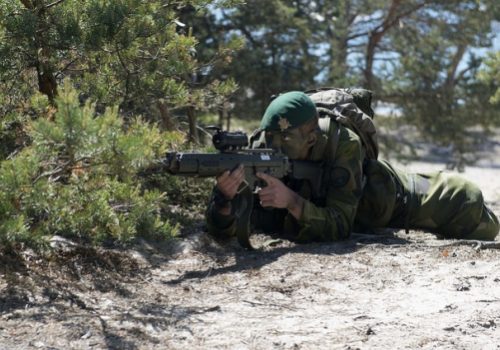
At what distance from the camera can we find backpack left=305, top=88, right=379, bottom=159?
17.1ft

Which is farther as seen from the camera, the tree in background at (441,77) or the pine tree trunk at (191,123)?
the tree in background at (441,77)

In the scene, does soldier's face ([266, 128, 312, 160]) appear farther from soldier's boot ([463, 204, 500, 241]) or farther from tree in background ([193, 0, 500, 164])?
tree in background ([193, 0, 500, 164])

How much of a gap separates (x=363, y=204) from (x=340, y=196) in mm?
392

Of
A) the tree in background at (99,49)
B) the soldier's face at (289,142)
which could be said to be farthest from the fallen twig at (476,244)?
the tree in background at (99,49)

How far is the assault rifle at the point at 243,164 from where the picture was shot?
4.12 meters

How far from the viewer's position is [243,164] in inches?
178

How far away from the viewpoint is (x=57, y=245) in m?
4.44

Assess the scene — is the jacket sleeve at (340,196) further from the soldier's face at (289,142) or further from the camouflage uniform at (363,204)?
the soldier's face at (289,142)

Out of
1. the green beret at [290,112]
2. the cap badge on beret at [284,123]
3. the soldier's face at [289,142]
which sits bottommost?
the soldier's face at [289,142]

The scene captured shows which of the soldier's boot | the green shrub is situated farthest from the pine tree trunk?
the green shrub

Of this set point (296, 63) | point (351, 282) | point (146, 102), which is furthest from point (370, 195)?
point (296, 63)

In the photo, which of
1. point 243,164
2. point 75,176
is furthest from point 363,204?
point 75,176

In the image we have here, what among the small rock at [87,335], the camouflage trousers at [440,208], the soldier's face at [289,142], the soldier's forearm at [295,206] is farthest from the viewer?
the camouflage trousers at [440,208]

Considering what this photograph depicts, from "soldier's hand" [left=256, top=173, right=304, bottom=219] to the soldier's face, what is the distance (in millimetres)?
293
